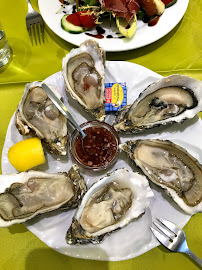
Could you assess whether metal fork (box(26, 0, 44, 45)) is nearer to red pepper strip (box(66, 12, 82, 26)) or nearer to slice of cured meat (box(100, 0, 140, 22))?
red pepper strip (box(66, 12, 82, 26))

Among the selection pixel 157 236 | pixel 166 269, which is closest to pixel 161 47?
pixel 157 236

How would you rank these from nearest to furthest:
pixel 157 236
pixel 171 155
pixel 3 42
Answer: pixel 157 236
pixel 171 155
pixel 3 42

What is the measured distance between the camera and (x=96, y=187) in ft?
3.77

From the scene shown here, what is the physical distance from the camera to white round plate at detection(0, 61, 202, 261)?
1113 mm

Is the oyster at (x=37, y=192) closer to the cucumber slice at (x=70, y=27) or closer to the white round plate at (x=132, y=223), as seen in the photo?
the white round plate at (x=132, y=223)

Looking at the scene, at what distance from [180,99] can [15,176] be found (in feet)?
2.86

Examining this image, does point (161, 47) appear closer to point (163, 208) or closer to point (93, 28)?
point (93, 28)

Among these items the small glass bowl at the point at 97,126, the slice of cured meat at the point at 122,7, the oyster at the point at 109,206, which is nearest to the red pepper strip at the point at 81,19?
the slice of cured meat at the point at 122,7

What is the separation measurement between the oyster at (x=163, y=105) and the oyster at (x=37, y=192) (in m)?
0.35

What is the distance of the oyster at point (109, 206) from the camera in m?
1.08

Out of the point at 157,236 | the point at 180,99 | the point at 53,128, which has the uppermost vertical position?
the point at 180,99

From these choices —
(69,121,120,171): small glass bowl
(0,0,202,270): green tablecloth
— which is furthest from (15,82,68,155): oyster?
(0,0,202,270): green tablecloth

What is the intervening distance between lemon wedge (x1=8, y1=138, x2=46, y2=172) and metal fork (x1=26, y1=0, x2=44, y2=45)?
32.5 inches

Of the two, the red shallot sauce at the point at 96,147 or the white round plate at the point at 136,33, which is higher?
the white round plate at the point at 136,33
